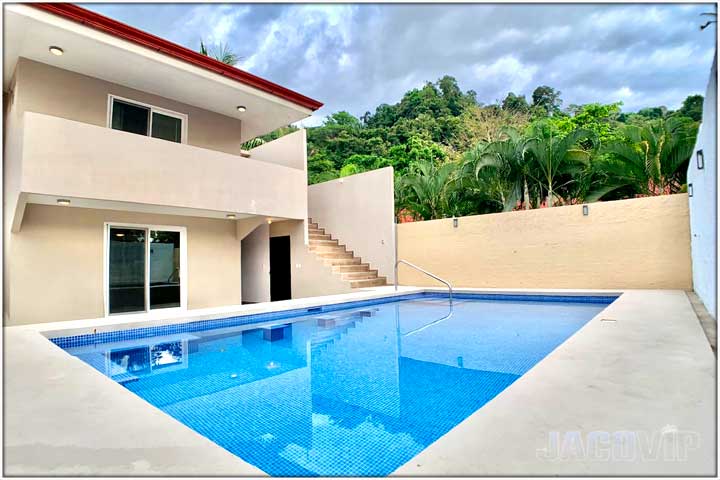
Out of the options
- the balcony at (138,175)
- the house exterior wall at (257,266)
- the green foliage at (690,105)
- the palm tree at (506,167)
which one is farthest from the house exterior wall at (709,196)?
the green foliage at (690,105)

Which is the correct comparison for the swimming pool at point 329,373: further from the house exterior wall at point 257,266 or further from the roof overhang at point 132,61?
the roof overhang at point 132,61

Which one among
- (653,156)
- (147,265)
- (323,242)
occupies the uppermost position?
(653,156)

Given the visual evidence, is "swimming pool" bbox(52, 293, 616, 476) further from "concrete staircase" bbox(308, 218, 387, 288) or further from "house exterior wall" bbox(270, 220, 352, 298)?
"concrete staircase" bbox(308, 218, 387, 288)

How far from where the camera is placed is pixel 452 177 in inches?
564

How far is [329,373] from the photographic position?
16.5 feet

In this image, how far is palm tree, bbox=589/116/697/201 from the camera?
10.4 metres

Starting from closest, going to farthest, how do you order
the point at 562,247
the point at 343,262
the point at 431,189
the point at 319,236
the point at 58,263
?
1. the point at 58,263
2. the point at 562,247
3. the point at 343,262
4. the point at 431,189
5. the point at 319,236

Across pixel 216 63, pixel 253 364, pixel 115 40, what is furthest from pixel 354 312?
pixel 115 40

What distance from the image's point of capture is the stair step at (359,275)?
42.4ft

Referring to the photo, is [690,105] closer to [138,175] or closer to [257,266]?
[257,266]

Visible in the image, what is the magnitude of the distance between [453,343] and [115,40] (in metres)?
8.11

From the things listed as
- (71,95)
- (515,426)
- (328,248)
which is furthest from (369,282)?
(515,426)

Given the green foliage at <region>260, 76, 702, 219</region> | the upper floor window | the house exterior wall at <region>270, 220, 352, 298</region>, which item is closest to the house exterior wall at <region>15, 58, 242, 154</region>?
the upper floor window

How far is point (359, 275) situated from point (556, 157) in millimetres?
7004
